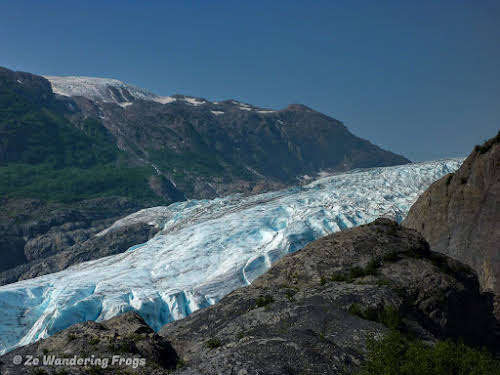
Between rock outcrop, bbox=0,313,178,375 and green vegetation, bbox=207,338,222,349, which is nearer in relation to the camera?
rock outcrop, bbox=0,313,178,375

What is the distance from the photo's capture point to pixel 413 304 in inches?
383

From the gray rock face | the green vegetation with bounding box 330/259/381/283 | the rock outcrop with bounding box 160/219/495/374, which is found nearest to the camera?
the rock outcrop with bounding box 160/219/495/374

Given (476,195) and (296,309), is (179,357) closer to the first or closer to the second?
(296,309)

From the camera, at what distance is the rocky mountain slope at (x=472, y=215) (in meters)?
14.4

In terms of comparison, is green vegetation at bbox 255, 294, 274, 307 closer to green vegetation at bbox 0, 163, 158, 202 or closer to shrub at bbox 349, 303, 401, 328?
shrub at bbox 349, 303, 401, 328

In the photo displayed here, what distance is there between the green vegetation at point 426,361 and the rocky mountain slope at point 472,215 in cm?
720

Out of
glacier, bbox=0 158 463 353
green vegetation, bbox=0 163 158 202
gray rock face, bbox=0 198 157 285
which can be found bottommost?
glacier, bbox=0 158 463 353

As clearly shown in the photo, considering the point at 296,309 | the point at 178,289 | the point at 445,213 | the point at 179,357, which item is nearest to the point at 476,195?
the point at 445,213

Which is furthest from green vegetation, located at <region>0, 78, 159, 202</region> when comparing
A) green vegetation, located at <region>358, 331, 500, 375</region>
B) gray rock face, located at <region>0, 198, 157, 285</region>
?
green vegetation, located at <region>358, 331, 500, 375</region>

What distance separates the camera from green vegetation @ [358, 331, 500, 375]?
5930mm

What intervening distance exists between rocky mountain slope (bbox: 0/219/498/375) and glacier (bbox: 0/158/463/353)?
1923 cm

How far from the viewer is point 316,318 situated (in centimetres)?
852

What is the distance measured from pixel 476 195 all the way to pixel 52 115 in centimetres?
19104

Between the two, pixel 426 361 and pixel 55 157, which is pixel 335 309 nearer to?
pixel 426 361
